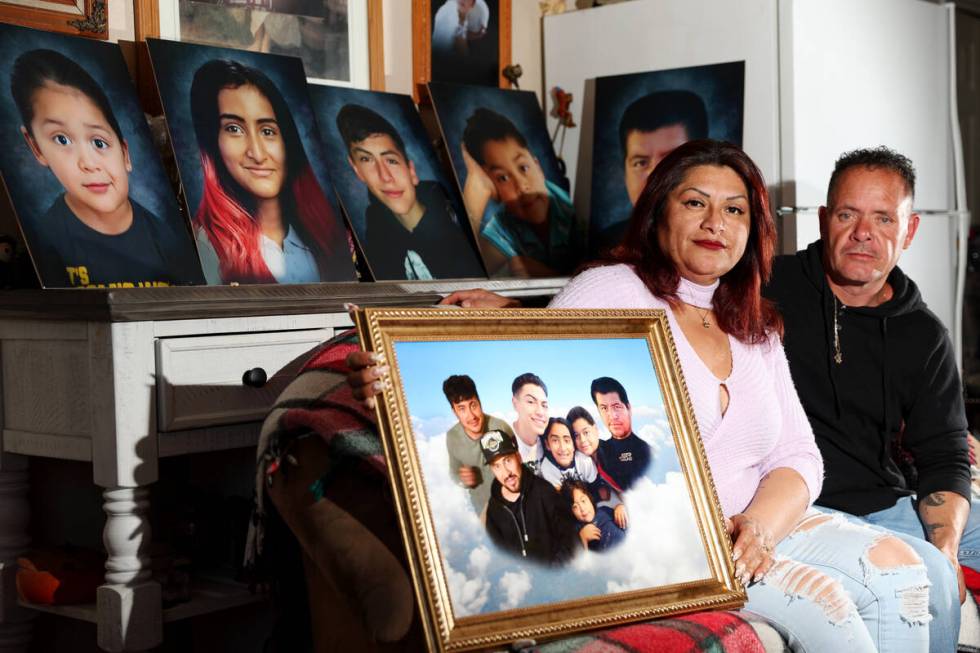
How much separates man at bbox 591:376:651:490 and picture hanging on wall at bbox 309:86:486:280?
50.9 inches

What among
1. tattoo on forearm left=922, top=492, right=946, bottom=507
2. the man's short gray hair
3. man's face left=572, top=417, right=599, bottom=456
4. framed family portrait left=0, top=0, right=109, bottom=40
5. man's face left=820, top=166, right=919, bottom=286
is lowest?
tattoo on forearm left=922, top=492, right=946, bottom=507

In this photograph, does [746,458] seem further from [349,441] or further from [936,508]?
[349,441]

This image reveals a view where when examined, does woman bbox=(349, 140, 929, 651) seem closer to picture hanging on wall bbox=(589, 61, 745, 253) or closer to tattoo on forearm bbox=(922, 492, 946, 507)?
tattoo on forearm bbox=(922, 492, 946, 507)

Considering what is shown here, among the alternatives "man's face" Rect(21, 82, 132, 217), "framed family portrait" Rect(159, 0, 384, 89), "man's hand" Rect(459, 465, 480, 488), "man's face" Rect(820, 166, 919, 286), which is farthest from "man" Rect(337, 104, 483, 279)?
"man's hand" Rect(459, 465, 480, 488)

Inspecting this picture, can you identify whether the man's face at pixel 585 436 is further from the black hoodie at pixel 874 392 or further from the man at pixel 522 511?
the black hoodie at pixel 874 392

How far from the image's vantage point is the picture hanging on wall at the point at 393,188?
2930 mm

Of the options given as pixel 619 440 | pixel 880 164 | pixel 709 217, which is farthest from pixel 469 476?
pixel 880 164

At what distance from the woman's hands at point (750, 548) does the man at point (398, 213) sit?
4.25 feet

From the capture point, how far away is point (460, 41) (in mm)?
3539

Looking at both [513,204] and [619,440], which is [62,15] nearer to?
[513,204]

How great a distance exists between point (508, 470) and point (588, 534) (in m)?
0.14

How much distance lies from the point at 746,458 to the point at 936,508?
60 centimetres

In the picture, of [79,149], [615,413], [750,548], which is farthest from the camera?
[79,149]

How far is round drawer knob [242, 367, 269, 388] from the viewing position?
221 centimetres
